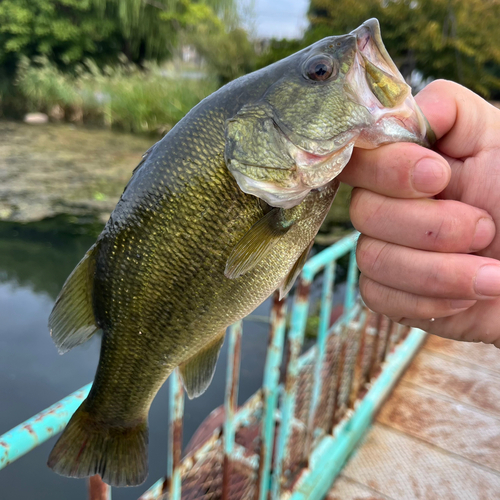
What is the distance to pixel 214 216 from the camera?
2.81 feet

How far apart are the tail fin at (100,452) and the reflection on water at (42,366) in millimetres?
2316

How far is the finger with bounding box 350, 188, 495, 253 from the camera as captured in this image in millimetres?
820

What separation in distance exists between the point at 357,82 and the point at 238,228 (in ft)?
1.24

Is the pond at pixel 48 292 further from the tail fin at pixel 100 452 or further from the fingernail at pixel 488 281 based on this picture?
the fingernail at pixel 488 281

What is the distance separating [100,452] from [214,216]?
593mm

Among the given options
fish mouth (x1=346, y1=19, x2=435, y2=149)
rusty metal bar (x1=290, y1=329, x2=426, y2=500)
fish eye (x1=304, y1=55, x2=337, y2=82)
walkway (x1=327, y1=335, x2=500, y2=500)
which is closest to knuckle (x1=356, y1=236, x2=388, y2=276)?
fish mouth (x1=346, y1=19, x2=435, y2=149)

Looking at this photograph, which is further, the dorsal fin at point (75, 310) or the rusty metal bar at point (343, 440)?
the rusty metal bar at point (343, 440)

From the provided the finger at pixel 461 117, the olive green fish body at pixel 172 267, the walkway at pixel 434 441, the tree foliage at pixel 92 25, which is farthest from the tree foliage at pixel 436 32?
the olive green fish body at pixel 172 267

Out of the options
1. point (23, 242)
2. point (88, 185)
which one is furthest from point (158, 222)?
point (88, 185)

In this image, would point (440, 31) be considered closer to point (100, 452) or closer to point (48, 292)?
point (48, 292)

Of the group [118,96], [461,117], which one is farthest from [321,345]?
[118,96]

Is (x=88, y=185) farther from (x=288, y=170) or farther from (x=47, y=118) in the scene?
(x=288, y=170)

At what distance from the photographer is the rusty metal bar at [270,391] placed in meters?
1.49

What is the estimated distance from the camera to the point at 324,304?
1.88 metres
